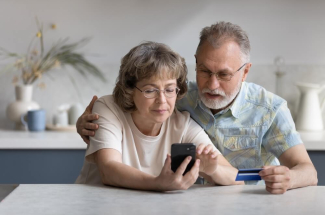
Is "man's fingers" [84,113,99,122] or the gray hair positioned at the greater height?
the gray hair

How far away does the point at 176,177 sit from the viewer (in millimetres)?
1655

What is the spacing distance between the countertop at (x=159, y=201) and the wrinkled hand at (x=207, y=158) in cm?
6

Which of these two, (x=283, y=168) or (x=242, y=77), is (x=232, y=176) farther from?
(x=242, y=77)

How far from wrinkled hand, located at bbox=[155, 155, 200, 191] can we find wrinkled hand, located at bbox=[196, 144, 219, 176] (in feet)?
0.19

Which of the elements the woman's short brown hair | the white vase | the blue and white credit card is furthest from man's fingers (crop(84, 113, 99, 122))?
the white vase

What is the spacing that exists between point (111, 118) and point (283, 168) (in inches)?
25.0

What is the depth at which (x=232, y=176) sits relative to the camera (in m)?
1.84

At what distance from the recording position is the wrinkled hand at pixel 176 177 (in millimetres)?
1653

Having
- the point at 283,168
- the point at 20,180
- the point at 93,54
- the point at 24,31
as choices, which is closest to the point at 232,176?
the point at 283,168

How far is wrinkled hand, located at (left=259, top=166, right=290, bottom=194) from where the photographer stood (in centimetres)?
169

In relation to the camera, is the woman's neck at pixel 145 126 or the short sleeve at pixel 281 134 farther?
the short sleeve at pixel 281 134

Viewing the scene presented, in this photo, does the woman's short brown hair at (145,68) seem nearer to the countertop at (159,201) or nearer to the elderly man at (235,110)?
the elderly man at (235,110)

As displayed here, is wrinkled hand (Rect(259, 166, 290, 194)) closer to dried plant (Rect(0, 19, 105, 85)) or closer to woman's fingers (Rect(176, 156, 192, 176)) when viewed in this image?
woman's fingers (Rect(176, 156, 192, 176))

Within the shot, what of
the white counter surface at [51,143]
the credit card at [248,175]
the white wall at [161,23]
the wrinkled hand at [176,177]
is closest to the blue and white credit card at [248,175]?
the credit card at [248,175]
